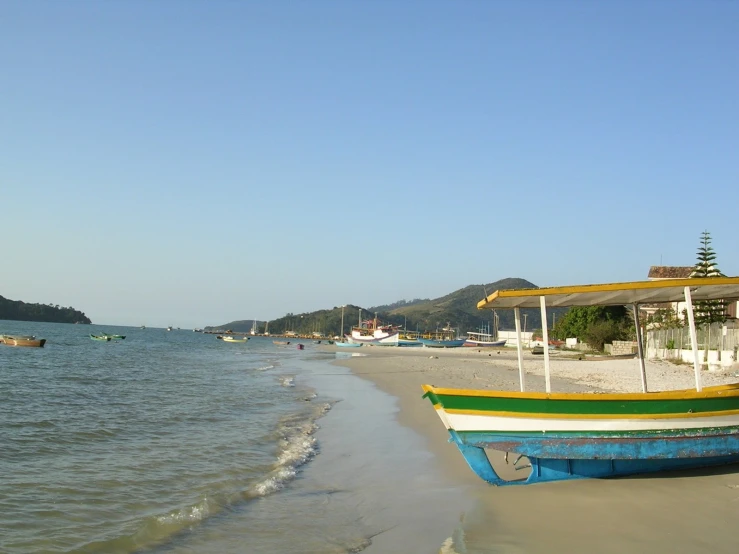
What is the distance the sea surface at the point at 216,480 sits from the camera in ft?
22.9

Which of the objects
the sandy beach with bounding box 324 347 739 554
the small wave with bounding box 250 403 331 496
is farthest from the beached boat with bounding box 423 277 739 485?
the small wave with bounding box 250 403 331 496

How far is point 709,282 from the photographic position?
28.7 ft

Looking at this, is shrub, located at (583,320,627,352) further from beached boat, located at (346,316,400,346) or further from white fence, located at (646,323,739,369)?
beached boat, located at (346,316,400,346)

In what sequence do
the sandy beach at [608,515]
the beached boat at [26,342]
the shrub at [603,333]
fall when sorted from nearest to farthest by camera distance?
the sandy beach at [608,515] → the beached boat at [26,342] → the shrub at [603,333]

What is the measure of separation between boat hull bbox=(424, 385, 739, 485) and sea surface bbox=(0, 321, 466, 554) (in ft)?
3.66

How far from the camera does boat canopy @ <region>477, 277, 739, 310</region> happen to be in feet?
29.1

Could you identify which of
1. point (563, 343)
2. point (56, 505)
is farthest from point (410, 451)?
point (563, 343)

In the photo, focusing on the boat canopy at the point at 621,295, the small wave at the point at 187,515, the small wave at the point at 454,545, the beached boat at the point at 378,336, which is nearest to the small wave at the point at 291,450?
the small wave at the point at 187,515

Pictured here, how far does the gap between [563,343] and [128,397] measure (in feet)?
214

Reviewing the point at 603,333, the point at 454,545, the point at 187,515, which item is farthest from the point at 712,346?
the point at 603,333

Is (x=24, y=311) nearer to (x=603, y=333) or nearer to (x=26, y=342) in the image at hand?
(x=26, y=342)

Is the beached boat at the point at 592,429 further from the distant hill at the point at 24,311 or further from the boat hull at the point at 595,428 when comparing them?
the distant hill at the point at 24,311

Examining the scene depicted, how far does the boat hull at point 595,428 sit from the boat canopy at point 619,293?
1.53 metres

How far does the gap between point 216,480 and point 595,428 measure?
5639mm
